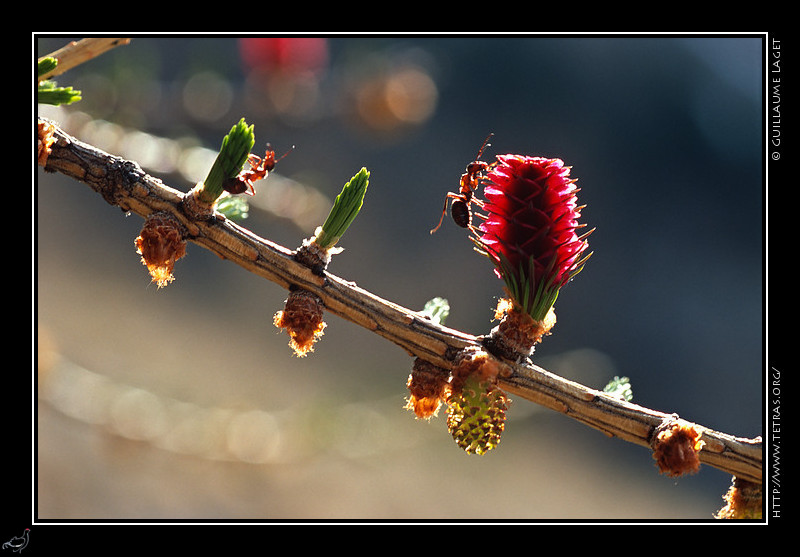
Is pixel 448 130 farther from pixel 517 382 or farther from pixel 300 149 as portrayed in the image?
pixel 517 382

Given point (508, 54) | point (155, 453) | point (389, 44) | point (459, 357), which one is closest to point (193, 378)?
point (155, 453)

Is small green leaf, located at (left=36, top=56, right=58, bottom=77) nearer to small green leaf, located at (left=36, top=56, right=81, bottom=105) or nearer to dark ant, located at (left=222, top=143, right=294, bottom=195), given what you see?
small green leaf, located at (left=36, top=56, right=81, bottom=105)

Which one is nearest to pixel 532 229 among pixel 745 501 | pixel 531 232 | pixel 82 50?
pixel 531 232

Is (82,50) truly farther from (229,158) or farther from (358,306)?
(358,306)

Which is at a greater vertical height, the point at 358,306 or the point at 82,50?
the point at 82,50

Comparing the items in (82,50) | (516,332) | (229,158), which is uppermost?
(82,50)

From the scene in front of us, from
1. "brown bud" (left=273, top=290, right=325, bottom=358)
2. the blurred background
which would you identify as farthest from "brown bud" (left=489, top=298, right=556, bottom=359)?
the blurred background
